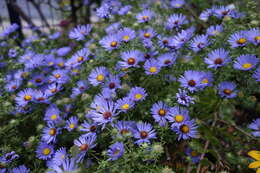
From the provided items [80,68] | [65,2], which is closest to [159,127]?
[80,68]

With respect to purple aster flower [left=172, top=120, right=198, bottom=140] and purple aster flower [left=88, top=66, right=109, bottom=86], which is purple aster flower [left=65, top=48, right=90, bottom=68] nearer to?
purple aster flower [left=88, top=66, right=109, bottom=86]

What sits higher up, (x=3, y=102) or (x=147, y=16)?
(x=147, y=16)

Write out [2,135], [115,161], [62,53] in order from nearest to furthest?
[115,161] → [2,135] → [62,53]

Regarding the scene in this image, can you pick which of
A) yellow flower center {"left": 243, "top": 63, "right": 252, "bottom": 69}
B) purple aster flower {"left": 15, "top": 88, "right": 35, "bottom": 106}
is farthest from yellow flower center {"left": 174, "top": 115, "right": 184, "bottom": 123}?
purple aster flower {"left": 15, "top": 88, "right": 35, "bottom": 106}

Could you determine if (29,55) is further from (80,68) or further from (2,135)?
(2,135)

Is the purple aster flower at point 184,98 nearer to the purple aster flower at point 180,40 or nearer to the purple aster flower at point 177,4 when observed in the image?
the purple aster flower at point 180,40

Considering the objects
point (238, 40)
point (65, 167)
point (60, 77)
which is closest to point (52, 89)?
point (60, 77)

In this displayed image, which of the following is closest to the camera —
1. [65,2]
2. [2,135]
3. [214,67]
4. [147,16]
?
[214,67]
